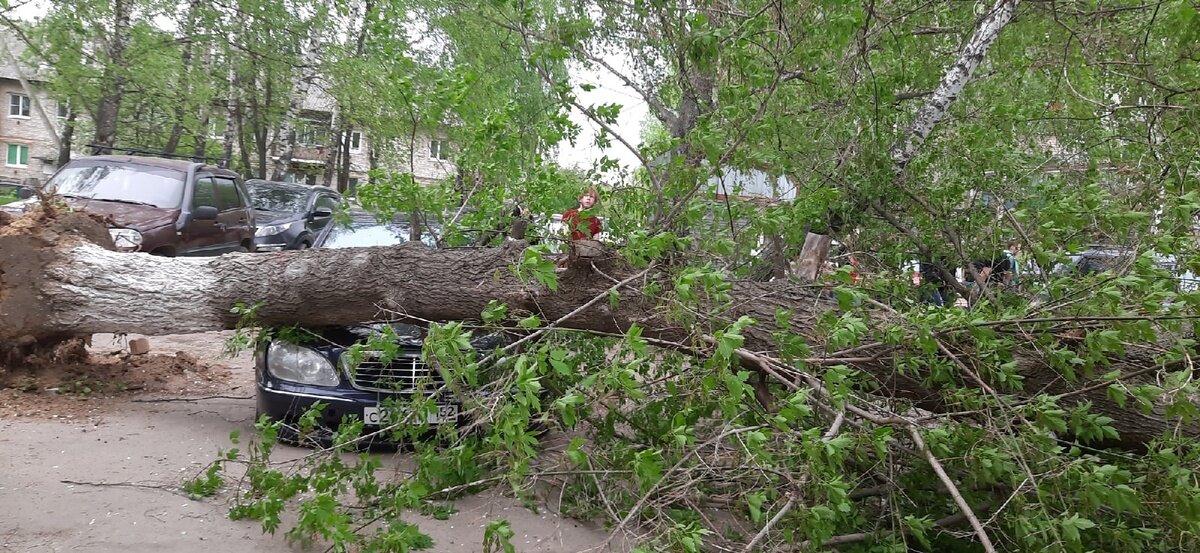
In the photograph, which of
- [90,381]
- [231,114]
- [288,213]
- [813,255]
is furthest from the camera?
[231,114]

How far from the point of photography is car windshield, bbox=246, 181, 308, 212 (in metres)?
14.8

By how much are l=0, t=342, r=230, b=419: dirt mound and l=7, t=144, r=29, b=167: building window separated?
47954 millimetres

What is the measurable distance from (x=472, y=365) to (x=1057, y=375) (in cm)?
268

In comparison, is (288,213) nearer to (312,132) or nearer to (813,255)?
(312,132)

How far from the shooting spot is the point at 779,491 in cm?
337

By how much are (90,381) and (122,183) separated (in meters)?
4.29

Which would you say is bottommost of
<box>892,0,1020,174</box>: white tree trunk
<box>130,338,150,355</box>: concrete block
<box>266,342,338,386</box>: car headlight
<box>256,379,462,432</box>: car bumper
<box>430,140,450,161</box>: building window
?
<box>130,338,150,355</box>: concrete block

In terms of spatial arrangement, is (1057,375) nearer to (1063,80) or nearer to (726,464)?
(726,464)

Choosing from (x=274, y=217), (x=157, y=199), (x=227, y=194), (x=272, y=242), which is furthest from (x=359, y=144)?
(x=157, y=199)

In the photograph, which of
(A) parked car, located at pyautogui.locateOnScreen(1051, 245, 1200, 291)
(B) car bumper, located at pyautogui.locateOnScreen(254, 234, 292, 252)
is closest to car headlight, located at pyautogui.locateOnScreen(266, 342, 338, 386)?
(A) parked car, located at pyautogui.locateOnScreen(1051, 245, 1200, 291)

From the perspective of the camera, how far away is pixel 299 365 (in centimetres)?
533

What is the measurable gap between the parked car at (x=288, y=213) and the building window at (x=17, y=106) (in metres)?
38.8

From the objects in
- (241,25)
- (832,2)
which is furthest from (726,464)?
(241,25)

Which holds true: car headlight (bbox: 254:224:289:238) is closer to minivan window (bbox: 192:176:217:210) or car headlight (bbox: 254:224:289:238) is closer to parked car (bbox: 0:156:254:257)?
parked car (bbox: 0:156:254:257)
